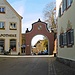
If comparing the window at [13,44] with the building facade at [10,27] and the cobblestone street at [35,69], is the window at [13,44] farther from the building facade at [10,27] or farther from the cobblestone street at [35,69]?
the cobblestone street at [35,69]

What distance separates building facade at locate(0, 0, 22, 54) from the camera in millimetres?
57469

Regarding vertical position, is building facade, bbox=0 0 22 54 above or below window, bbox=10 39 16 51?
above

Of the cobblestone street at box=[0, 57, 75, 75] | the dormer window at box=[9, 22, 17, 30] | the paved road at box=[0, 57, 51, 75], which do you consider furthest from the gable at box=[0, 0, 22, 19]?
the cobblestone street at box=[0, 57, 75, 75]

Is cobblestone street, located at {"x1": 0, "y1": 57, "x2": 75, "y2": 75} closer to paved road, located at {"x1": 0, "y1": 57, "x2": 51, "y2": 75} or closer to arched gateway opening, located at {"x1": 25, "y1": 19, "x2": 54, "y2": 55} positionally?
paved road, located at {"x1": 0, "y1": 57, "x2": 51, "y2": 75}

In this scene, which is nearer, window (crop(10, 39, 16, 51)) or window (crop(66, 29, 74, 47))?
window (crop(66, 29, 74, 47))

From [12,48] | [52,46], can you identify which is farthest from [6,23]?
[52,46]

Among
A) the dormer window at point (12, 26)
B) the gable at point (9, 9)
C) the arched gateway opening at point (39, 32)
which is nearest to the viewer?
the gable at point (9, 9)

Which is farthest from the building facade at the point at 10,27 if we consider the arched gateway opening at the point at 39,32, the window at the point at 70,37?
the window at the point at 70,37

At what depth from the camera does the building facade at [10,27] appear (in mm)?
57469

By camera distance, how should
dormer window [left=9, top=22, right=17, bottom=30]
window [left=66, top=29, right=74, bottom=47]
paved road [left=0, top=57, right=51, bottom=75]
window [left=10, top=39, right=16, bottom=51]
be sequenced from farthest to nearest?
dormer window [left=9, top=22, right=17, bottom=30]
window [left=10, top=39, right=16, bottom=51]
window [left=66, top=29, right=74, bottom=47]
paved road [left=0, top=57, right=51, bottom=75]

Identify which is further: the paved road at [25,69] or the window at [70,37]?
the window at [70,37]

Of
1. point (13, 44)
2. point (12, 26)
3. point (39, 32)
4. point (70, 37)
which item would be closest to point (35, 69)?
point (70, 37)

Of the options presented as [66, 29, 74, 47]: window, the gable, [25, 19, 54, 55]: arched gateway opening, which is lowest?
[66, 29, 74, 47]: window

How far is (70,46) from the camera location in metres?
22.6
